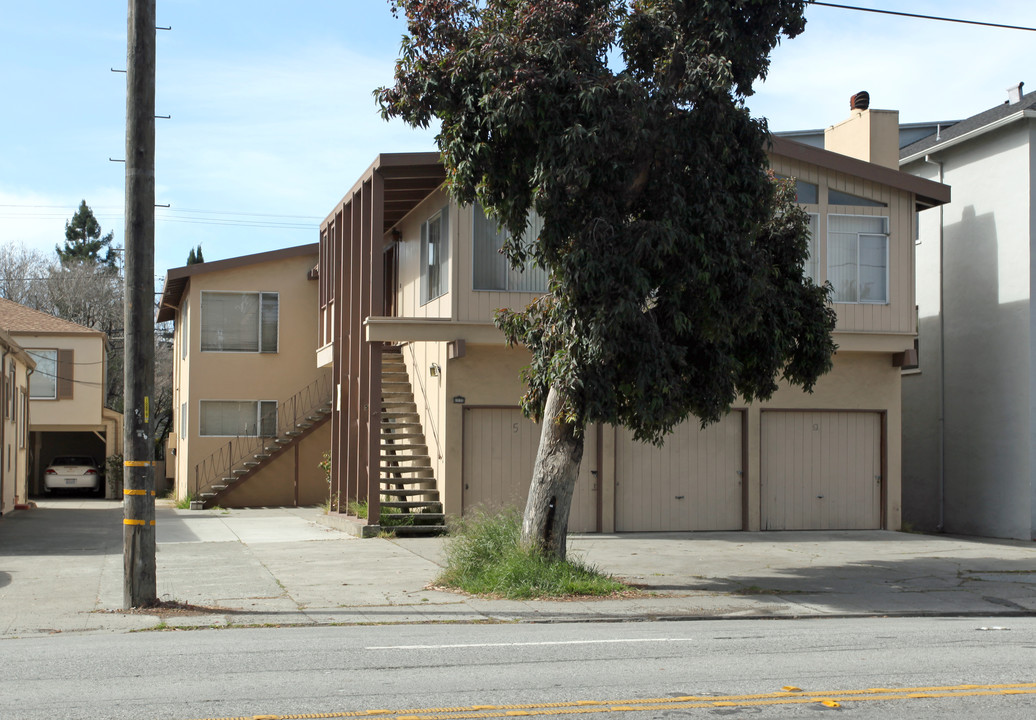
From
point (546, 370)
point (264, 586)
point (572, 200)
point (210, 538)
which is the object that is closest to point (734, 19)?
point (572, 200)

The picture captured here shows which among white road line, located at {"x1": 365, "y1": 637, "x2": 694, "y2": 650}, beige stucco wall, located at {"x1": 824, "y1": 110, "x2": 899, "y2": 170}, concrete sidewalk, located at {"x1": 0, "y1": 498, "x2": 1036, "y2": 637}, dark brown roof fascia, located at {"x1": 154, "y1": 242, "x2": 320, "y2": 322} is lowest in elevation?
concrete sidewalk, located at {"x1": 0, "y1": 498, "x2": 1036, "y2": 637}

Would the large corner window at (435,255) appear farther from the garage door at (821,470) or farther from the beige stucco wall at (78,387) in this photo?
the beige stucco wall at (78,387)

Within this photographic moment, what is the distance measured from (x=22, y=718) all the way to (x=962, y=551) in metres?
14.5

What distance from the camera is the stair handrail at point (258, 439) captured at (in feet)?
88.5

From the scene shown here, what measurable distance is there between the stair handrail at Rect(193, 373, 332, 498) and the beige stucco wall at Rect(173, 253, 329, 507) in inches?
4.4

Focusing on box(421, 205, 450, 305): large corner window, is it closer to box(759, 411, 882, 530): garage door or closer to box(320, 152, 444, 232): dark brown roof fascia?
box(320, 152, 444, 232): dark brown roof fascia

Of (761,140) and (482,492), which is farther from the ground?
(761,140)

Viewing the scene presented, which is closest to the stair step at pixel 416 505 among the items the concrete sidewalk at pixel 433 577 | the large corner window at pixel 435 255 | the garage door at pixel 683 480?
the concrete sidewalk at pixel 433 577

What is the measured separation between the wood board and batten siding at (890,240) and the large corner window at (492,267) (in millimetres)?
5126

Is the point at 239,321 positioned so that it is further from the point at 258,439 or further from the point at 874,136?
the point at 874,136

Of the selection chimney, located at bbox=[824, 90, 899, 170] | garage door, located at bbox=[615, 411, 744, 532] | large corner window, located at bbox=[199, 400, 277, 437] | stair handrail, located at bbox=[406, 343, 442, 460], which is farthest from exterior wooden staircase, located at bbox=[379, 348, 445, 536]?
chimney, located at bbox=[824, 90, 899, 170]

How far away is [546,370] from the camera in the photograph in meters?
12.2

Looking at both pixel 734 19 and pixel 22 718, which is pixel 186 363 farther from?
pixel 22 718

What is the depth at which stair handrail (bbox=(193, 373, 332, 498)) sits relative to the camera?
27.0 metres
